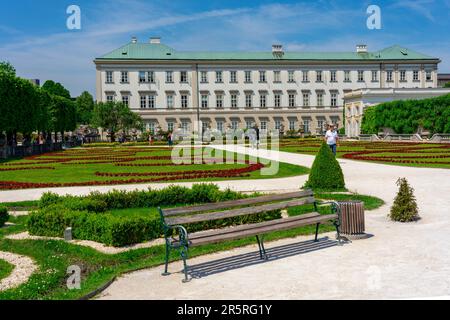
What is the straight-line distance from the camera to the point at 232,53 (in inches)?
2901

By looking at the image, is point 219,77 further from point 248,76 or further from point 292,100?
point 292,100

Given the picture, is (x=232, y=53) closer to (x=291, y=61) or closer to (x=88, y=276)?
(x=291, y=61)

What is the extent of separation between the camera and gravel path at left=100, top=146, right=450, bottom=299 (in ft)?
17.1

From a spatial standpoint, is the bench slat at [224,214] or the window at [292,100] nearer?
the bench slat at [224,214]

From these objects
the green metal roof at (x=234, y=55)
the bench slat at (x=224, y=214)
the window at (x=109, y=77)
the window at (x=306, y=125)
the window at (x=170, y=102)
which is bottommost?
the bench slat at (x=224, y=214)

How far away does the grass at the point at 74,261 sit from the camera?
18.3ft

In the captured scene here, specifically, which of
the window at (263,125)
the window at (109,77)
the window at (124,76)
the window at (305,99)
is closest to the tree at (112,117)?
the window at (109,77)

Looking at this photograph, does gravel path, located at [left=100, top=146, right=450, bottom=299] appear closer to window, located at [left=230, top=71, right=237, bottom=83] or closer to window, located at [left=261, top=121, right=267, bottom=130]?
A: window, located at [left=261, top=121, right=267, bottom=130]

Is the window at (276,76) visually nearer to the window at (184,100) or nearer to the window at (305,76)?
the window at (305,76)

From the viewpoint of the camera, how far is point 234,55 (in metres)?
73.2

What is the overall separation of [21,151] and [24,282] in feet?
107

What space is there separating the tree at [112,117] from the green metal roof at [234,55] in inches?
476

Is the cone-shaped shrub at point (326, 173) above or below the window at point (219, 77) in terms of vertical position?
below
